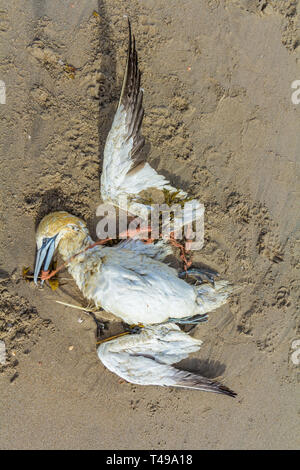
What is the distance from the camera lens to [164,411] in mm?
3703

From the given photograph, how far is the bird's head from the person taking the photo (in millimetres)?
3133

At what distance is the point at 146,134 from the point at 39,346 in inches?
111

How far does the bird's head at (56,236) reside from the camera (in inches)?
123

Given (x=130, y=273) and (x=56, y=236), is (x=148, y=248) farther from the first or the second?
(x=56, y=236)

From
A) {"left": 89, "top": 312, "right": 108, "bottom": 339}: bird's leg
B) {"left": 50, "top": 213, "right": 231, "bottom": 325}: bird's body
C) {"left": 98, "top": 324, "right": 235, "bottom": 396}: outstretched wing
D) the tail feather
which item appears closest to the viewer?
{"left": 50, "top": 213, "right": 231, "bottom": 325}: bird's body

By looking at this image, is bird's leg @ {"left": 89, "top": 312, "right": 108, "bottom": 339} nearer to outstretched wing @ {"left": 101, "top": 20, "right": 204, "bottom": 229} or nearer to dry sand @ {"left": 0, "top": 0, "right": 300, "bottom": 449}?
dry sand @ {"left": 0, "top": 0, "right": 300, "bottom": 449}

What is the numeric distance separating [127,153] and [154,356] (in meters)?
2.17

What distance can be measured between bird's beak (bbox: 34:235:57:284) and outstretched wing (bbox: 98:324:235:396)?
40.5 inches

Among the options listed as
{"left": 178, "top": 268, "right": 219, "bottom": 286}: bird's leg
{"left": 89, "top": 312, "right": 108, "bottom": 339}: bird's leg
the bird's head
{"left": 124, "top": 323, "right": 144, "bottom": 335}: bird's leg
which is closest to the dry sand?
{"left": 89, "top": 312, "right": 108, "bottom": 339}: bird's leg

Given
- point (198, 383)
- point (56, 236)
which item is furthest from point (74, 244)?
point (198, 383)

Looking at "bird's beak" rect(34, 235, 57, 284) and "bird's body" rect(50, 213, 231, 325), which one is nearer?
"bird's body" rect(50, 213, 231, 325)

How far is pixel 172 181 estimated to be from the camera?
376 cm

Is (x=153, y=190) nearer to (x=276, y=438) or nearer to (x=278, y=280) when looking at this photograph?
(x=278, y=280)
